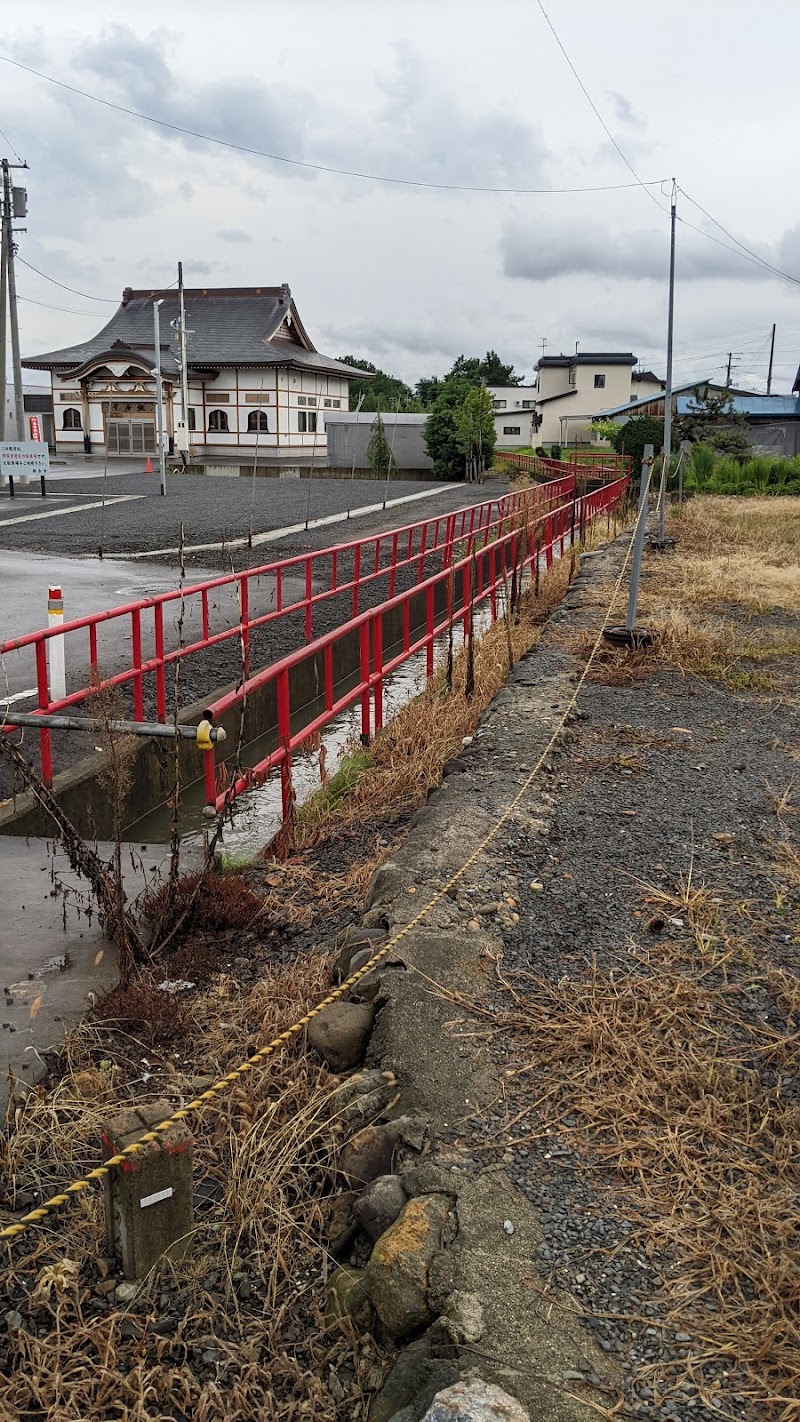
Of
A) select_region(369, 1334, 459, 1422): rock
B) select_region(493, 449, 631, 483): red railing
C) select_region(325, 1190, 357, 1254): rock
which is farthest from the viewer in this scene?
select_region(493, 449, 631, 483): red railing

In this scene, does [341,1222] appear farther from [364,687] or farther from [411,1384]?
[364,687]

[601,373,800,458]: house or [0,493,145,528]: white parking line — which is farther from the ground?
[601,373,800,458]: house

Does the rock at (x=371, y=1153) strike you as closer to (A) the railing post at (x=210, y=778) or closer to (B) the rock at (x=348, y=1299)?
(B) the rock at (x=348, y=1299)

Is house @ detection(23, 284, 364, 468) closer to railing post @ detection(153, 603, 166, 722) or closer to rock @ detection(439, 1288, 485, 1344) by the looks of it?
railing post @ detection(153, 603, 166, 722)

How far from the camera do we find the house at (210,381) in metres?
46.2

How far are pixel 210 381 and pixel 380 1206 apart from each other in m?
48.9

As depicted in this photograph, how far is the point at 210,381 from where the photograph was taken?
48844 mm

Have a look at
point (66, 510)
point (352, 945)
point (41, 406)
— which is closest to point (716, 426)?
point (66, 510)

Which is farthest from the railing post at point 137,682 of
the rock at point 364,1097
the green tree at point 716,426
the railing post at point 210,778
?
the green tree at point 716,426

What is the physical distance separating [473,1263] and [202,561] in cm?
1615

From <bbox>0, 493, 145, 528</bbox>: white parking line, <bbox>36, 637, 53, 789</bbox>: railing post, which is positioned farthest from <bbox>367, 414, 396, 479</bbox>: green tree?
<bbox>36, 637, 53, 789</bbox>: railing post

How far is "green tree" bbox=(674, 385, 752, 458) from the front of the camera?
3978 cm

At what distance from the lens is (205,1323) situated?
2.88 metres

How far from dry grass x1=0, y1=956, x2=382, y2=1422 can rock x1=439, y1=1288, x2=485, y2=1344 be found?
21 centimetres
